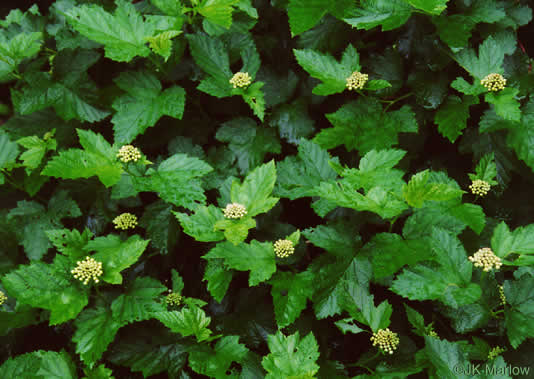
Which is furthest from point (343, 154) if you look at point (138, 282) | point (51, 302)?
point (51, 302)

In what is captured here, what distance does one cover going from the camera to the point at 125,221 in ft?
6.17

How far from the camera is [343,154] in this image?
2.08 m

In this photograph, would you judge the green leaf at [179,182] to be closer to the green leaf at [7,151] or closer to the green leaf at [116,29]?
the green leaf at [116,29]

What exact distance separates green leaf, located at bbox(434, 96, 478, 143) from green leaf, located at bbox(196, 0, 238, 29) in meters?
1.00

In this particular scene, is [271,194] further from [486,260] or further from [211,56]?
[486,260]

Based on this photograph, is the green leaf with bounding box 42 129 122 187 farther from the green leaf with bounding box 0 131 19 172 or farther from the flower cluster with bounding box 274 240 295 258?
the flower cluster with bounding box 274 240 295 258

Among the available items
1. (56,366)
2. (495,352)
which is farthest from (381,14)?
(56,366)

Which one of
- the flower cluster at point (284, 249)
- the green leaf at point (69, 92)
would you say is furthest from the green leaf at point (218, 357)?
the green leaf at point (69, 92)

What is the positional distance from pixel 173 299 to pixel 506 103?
60.7 inches

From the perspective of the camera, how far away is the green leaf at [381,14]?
5.76 feet

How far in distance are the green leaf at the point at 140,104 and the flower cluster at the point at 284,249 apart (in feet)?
2.38

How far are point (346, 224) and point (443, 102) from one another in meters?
0.74

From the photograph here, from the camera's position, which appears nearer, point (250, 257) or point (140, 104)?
point (250, 257)

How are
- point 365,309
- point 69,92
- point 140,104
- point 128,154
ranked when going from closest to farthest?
point 365,309
point 128,154
point 140,104
point 69,92
